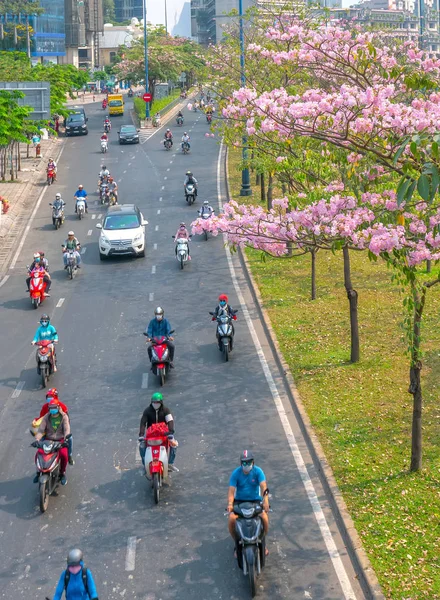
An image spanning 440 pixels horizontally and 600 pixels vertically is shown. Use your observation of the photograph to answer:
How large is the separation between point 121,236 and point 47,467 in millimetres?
20728

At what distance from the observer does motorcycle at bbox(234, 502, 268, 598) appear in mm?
11180

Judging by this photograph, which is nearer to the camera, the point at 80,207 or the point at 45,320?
the point at 45,320

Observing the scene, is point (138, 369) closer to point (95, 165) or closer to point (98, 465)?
point (98, 465)

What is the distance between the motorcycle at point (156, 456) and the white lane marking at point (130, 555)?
3.93 ft

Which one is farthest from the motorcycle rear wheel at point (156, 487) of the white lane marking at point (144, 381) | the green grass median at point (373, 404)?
the white lane marking at point (144, 381)

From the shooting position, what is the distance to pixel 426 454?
15164 millimetres

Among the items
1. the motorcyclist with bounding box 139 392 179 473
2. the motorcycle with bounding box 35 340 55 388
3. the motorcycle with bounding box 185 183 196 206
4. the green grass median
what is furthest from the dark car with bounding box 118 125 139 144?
the motorcyclist with bounding box 139 392 179 473

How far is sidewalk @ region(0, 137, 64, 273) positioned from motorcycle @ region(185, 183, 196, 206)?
7.85m

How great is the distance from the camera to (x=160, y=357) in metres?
19.8

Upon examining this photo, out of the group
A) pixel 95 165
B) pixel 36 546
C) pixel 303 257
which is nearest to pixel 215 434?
pixel 36 546

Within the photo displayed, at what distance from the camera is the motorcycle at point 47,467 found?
546 inches

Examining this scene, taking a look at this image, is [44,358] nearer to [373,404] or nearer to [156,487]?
[156,487]

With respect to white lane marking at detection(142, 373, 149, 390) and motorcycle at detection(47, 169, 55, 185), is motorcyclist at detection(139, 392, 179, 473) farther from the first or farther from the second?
motorcycle at detection(47, 169, 55, 185)

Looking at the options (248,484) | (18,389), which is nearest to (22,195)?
(18,389)
